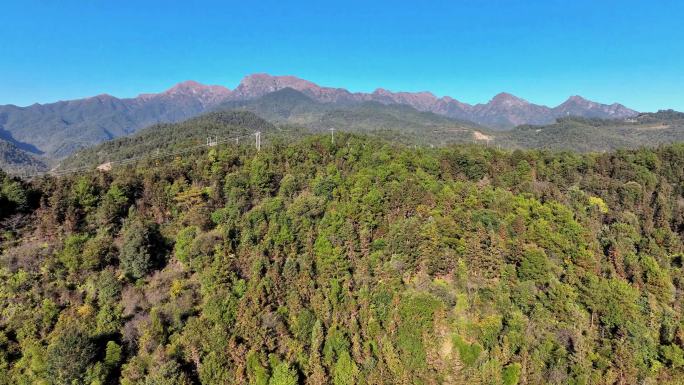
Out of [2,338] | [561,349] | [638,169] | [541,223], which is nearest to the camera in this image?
[2,338]

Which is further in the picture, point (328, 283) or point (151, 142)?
point (151, 142)

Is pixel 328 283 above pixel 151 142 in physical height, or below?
below

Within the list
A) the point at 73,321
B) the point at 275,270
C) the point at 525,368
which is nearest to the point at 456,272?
the point at 525,368

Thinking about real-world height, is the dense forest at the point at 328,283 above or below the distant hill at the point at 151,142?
below

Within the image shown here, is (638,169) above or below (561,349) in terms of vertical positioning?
above

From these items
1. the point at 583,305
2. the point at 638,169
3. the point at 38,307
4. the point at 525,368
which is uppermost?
the point at 638,169

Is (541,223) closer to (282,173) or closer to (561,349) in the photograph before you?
(561,349)

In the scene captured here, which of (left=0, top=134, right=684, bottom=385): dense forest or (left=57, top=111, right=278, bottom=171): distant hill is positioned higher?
(left=57, top=111, right=278, bottom=171): distant hill

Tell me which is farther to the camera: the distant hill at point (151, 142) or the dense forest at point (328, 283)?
the distant hill at point (151, 142)
